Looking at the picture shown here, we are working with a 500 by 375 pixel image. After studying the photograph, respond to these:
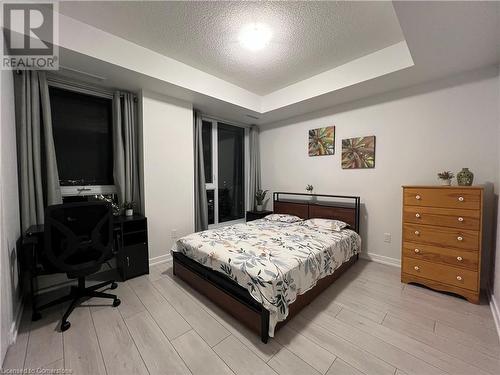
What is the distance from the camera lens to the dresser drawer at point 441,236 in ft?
6.79

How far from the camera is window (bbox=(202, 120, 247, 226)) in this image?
4.12 metres

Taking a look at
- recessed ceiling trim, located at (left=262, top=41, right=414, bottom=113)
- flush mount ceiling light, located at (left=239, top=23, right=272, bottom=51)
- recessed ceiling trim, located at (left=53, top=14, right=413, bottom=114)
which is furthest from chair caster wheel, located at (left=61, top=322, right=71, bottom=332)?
recessed ceiling trim, located at (left=262, top=41, right=414, bottom=113)

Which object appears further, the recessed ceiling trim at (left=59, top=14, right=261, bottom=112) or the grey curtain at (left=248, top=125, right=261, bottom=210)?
the grey curtain at (left=248, top=125, right=261, bottom=210)

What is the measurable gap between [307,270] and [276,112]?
9.27 feet

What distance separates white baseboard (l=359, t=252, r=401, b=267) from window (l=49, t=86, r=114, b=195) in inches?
155

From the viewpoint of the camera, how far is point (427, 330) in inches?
68.0

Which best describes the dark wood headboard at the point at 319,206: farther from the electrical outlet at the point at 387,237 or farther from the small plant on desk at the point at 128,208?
the small plant on desk at the point at 128,208

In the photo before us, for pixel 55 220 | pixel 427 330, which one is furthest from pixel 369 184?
pixel 55 220

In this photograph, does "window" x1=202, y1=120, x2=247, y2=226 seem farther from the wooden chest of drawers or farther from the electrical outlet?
the wooden chest of drawers

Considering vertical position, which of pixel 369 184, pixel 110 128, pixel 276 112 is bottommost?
pixel 369 184

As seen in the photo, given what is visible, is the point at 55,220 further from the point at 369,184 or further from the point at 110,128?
the point at 369,184

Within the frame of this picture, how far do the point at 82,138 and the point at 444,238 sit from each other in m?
4.43

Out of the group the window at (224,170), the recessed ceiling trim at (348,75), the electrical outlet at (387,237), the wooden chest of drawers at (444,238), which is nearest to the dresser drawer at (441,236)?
the wooden chest of drawers at (444,238)

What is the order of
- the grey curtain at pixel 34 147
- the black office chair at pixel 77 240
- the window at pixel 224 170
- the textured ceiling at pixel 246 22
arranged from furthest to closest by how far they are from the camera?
the window at pixel 224 170, the grey curtain at pixel 34 147, the textured ceiling at pixel 246 22, the black office chair at pixel 77 240
